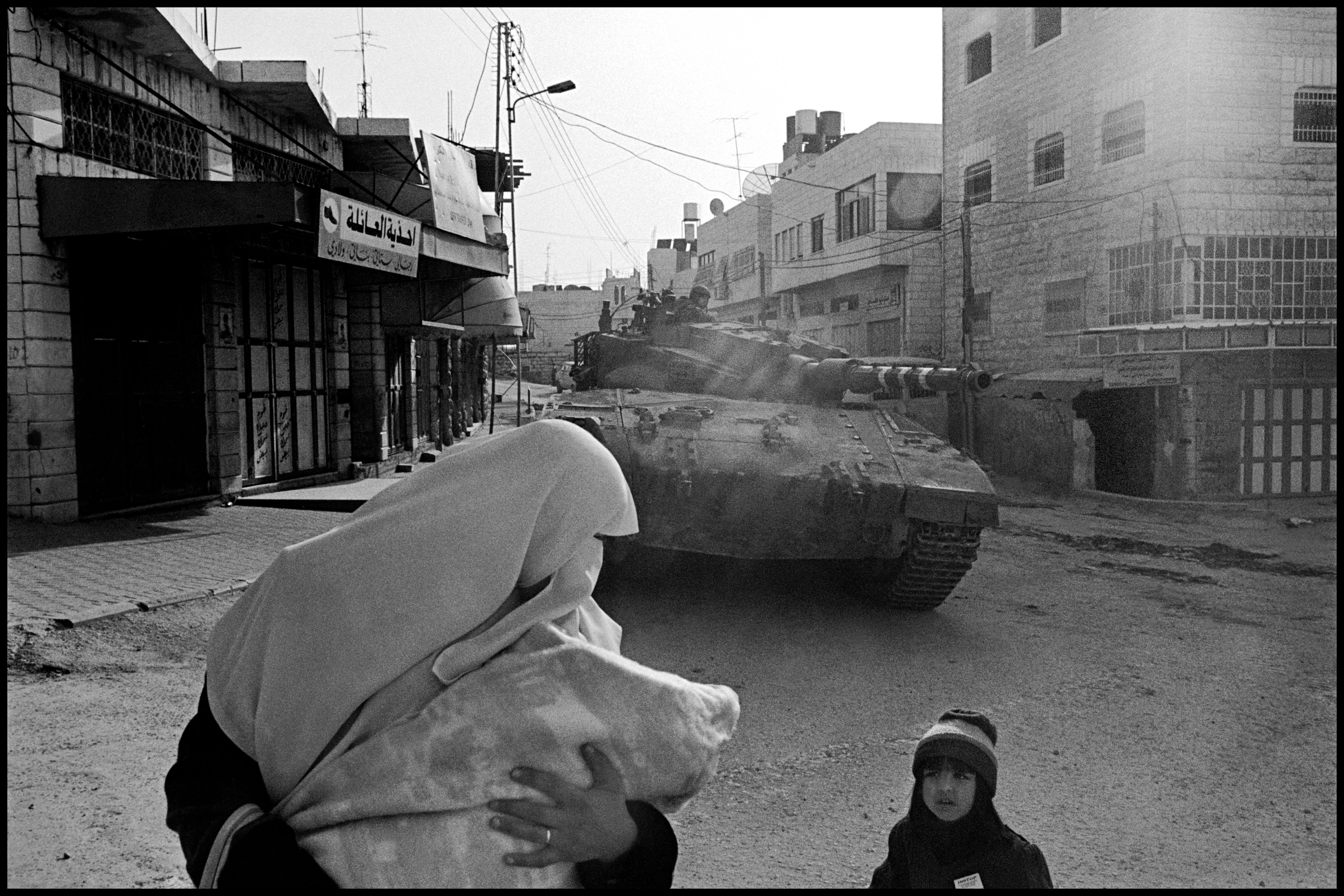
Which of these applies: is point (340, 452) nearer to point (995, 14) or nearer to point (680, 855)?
point (680, 855)

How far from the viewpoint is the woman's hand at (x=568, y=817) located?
4.25ft

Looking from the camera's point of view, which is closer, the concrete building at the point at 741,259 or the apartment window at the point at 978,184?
the apartment window at the point at 978,184

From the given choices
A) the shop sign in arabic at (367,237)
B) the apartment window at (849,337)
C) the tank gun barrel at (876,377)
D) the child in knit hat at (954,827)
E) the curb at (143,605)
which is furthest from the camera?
the apartment window at (849,337)

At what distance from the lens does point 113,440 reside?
346 inches

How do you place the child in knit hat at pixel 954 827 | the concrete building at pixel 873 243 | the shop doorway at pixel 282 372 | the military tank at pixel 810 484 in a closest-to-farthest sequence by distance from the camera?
the child in knit hat at pixel 954 827 < the military tank at pixel 810 484 < the shop doorway at pixel 282 372 < the concrete building at pixel 873 243

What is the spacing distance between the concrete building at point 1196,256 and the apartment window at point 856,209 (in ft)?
22.2

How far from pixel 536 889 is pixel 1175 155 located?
47.8 ft

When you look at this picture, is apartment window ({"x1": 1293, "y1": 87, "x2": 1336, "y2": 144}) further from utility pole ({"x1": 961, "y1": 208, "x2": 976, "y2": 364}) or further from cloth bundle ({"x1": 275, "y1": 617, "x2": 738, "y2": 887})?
cloth bundle ({"x1": 275, "y1": 617, "x2": 738, "y2": 887})

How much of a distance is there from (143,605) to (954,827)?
4923 mm

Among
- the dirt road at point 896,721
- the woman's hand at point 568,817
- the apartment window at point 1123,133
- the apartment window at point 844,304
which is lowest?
the dirt road at point 896,721

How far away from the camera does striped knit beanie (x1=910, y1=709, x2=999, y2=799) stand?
228 cm

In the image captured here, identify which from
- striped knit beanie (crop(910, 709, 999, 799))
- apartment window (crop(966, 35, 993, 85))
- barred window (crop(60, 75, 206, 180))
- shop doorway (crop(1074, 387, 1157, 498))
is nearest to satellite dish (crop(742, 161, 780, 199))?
apartment window (crop(966, 35, 993, 85))

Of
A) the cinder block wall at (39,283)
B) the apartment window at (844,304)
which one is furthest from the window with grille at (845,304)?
the cinder block wall at (39,283)

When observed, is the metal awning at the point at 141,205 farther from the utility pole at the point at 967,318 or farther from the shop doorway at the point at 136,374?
the utility pole at the point at 967,318
